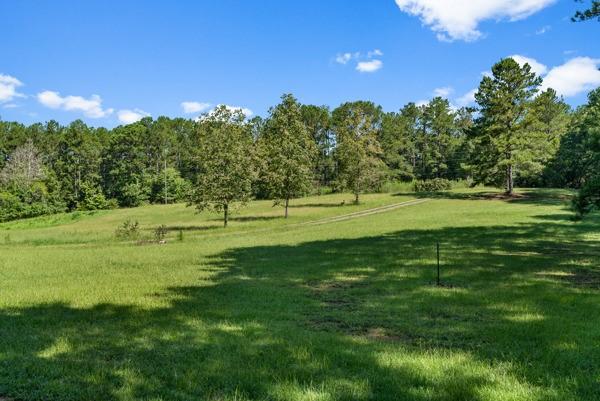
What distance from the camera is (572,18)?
13.9m

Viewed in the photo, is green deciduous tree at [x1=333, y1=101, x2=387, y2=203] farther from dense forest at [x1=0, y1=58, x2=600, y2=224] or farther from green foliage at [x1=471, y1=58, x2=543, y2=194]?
green foliage at [x1=471, y1=58, x2=543, y2=194]

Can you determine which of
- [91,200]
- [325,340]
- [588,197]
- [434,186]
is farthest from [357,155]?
[91,200]

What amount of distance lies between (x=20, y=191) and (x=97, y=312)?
82.6 metres

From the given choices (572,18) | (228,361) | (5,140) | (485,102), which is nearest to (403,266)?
(572,18)

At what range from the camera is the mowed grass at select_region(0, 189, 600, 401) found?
5.79m

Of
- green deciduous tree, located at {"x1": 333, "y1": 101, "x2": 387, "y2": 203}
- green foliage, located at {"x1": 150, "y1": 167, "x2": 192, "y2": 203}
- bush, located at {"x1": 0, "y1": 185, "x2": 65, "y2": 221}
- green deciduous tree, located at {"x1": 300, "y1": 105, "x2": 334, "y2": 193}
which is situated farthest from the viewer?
green deciduous tree, located at {"x1": 300, "y1": 105, "x2": 334, "y2": 193}

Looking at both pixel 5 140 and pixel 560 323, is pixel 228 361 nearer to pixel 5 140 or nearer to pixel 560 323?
pixel 560 323

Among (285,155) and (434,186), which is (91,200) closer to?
(285,155)

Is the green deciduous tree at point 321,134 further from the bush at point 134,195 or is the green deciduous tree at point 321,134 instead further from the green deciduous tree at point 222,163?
the green deciduous tree at point 222,163

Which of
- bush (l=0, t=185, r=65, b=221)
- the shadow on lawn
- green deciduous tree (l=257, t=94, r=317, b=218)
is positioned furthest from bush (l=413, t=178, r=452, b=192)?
bush (l=0, t=185, r=65, b=221)

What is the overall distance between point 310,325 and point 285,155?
3669 centimetres

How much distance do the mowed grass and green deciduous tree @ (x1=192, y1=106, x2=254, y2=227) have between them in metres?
18.9

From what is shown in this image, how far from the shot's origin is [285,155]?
148 ft

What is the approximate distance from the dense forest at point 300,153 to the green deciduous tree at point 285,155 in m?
0.12
